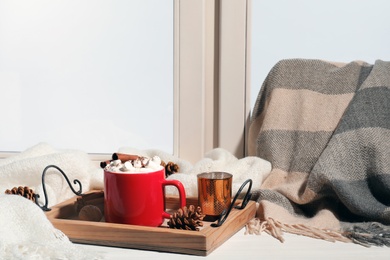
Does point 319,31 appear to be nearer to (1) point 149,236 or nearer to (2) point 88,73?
(2) point 88,73

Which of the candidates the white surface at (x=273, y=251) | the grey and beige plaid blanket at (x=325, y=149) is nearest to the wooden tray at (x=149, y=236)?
the white surface at (x=273, y=251)

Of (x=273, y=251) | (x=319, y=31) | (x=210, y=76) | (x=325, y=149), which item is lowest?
(x=273, y=251)

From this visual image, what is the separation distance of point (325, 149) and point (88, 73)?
0.69 meters

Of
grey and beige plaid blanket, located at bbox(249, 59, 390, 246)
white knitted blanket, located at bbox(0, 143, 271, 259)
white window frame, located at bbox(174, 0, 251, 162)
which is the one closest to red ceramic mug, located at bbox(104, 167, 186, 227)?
→ white knitted blanket, located at bbox(0, 143, 271, 259)

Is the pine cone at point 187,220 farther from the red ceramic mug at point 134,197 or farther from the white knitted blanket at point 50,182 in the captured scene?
the white knitted blanket at point 50,182

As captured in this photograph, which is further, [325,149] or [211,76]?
[211,76]

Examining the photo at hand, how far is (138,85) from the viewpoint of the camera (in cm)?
174

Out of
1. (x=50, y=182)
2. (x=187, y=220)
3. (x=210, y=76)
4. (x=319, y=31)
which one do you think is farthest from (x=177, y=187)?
(x=319, y=31)

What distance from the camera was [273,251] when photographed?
114 cm

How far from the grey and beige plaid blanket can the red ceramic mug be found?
227 millimetres

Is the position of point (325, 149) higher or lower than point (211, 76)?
lower

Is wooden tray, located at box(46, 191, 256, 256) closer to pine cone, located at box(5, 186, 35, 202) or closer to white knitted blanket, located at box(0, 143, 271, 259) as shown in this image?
white knitted blanket, located at box(0, 143, 271, 259)

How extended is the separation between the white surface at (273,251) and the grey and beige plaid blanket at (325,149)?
0.11ft

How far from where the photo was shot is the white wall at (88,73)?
172 cm
